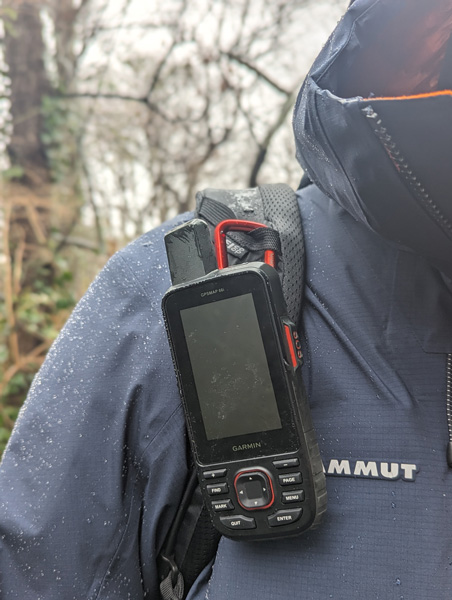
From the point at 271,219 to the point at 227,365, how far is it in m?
0.26

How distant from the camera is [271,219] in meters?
0.98

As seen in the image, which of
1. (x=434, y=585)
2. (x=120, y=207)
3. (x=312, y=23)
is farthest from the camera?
(x=120, y=207)

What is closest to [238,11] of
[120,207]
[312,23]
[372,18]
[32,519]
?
[312,23]

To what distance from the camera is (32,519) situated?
891 mm

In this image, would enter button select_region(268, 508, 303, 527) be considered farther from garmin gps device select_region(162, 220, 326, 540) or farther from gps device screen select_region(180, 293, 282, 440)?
gps device screen select_region(180, 293, 282, 440)

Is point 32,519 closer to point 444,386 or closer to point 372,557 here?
point 372,557

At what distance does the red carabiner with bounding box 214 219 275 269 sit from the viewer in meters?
0.90

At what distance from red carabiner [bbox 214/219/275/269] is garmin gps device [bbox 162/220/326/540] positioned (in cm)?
5

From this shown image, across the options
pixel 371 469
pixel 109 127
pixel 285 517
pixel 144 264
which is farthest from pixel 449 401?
pixel 109 127

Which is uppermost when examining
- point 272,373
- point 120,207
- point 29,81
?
point 29,81

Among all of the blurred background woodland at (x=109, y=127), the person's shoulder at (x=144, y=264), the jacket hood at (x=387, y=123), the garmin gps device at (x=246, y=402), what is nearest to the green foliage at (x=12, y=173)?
the blurred background woodland at (x=109, y=127)

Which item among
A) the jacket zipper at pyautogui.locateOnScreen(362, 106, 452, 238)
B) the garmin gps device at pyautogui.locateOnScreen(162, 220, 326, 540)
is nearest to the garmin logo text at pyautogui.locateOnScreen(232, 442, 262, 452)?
the garmin gps device at pyautogui.locateOnScreen(162, 220, 326, 540)

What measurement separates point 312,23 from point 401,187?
5.42 meters

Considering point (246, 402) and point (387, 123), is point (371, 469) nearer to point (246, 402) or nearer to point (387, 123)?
point (246, 402)
